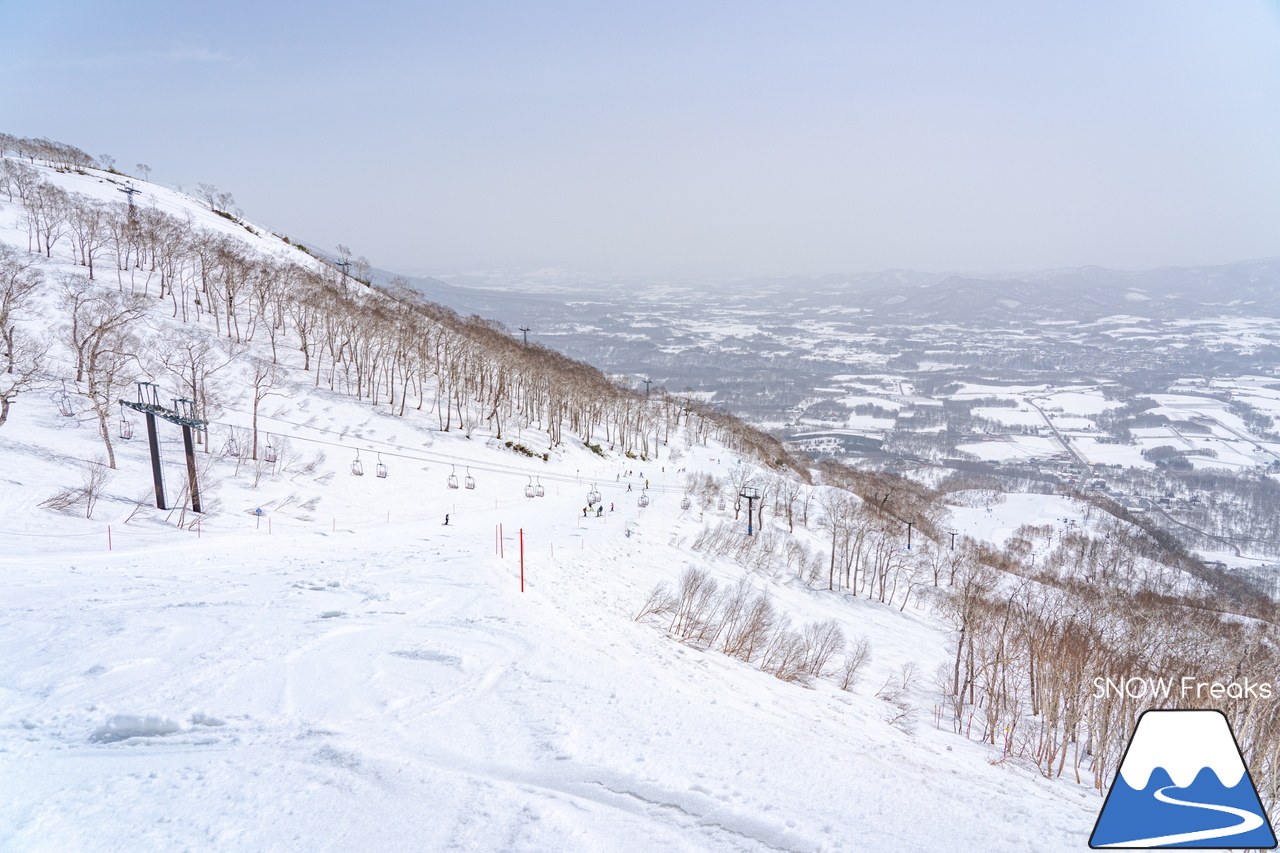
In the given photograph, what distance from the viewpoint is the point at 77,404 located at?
126ft

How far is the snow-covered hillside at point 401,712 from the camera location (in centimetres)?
1005

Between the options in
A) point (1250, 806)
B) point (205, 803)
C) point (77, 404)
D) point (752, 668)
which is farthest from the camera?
point (77, 404)

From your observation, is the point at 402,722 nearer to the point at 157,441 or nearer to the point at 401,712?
the point at 401,712

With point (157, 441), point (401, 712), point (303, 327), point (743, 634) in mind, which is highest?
point (303, 327)

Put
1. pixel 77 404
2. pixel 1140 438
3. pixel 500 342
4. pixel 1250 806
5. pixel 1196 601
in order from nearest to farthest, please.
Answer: pixel 1250 806 < pixel 77 404 < pixel 1196 601 < pixel 500 342 < pixel 1140 438

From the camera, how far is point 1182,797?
812cm

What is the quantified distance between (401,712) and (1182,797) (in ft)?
45.8

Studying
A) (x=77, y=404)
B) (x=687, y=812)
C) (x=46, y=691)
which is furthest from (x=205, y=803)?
(x=77, y=404)

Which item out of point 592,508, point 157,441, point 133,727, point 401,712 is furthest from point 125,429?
point 401,712

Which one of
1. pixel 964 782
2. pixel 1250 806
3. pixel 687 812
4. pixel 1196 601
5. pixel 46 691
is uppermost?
pixel 1250 806

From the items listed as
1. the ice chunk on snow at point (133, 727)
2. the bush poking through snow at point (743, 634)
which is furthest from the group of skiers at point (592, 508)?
the ice chunk on snow at point (133, 727)

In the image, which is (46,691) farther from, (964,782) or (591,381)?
(591,381)

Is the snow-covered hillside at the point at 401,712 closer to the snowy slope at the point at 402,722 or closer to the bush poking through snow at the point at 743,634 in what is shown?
the snowy slope at the point at 402,722

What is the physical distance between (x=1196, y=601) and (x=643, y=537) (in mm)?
56226
